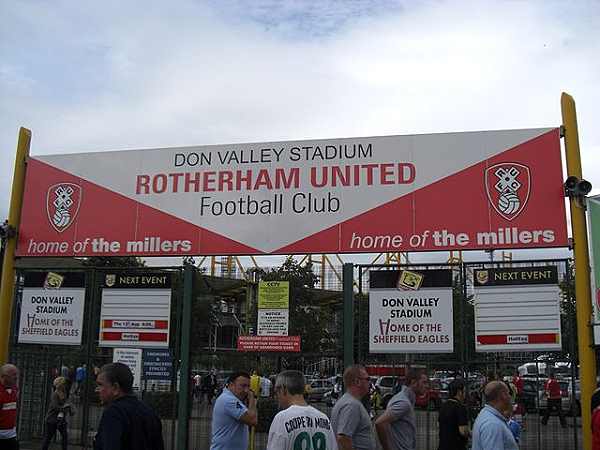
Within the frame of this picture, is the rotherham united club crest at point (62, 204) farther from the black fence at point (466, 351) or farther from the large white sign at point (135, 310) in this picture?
the black fence at point (466, 351)

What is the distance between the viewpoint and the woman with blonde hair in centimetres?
1184

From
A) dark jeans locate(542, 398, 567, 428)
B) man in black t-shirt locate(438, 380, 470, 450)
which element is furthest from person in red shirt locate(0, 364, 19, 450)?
dark jeans locate(542, 398, 567, 428)

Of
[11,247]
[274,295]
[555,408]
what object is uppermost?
[11,247]

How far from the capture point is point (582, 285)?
9.46 meters

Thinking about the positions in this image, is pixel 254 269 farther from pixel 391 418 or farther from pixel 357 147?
pixel 391 418

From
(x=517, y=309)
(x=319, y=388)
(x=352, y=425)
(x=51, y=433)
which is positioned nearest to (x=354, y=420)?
(x=352, y=425)

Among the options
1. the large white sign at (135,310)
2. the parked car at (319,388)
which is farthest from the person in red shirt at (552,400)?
the large white sign at (135,310)

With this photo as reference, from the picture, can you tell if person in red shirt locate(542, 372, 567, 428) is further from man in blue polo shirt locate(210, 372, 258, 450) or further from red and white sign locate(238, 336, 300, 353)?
man in blue polo shirt locate(210, 372, 258, 450)

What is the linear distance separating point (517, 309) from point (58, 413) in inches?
310

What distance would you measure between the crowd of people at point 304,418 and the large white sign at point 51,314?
3.22 m

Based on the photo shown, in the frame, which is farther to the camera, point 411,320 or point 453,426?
point 411,320

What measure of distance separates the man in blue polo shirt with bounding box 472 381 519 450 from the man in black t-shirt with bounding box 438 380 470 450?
2.53 m

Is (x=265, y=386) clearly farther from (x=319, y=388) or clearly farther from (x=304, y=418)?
A: (x=304, y=418)

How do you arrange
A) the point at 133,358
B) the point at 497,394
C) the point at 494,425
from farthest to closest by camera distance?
the point at 133,358, the point at 497,394, the point at 494,425
